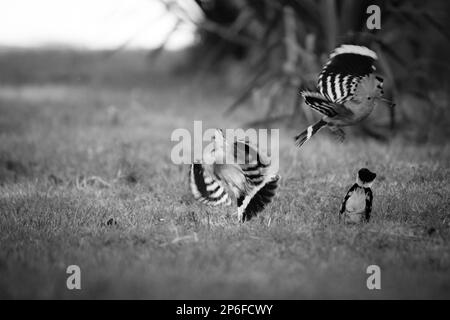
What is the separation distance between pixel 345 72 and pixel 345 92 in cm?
18

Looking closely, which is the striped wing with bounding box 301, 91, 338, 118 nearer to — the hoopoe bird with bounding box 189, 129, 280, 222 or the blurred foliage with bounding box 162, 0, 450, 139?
the hoopoe bird with bounding box 189, 129, 280, 222

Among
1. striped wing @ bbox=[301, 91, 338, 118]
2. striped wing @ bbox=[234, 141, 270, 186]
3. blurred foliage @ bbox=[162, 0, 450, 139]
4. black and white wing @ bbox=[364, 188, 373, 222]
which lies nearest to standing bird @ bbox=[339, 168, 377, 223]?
black and white wing @ bbox=[364, 188, 373, 222]

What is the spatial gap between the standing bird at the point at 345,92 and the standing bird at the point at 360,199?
1.07ft

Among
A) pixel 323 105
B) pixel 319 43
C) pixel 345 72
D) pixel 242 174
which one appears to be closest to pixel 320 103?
pixel 323 105

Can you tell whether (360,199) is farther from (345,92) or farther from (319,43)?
(319,43)

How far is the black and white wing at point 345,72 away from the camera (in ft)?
10.7

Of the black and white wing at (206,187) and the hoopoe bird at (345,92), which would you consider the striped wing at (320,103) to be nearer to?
the hoopoe bird at (345,92)

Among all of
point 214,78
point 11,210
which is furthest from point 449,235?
point 214,78

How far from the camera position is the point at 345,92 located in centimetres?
325

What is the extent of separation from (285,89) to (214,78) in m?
5.78

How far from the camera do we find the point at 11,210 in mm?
3730

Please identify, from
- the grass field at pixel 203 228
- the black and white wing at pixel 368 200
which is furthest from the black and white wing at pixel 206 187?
the black and white wing at pixel 368 200
